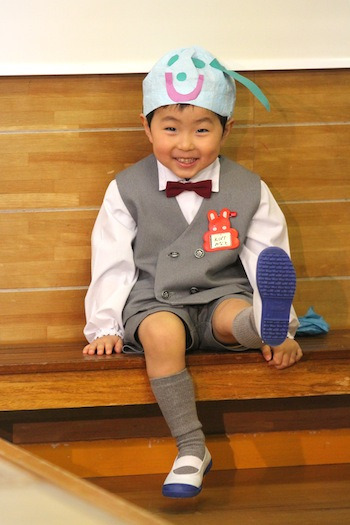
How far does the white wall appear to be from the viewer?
2145mm

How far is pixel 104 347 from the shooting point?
180 cm

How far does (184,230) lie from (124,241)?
0.16 meters

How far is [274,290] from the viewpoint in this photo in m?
1.45

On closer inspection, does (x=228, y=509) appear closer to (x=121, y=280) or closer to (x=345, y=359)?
(x=345, y=359)

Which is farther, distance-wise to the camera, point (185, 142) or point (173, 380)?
point (185, 142)

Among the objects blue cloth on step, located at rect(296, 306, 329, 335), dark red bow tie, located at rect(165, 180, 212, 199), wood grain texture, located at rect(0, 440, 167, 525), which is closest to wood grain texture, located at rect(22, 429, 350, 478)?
blue cloth on step, located at rect(296, 306, 329, 335)

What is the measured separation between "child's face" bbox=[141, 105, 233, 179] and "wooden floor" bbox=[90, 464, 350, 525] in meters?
0.78

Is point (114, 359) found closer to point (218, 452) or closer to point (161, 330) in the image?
point (161, 330)

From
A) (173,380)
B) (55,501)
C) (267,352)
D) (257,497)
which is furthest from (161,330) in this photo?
(55,501)

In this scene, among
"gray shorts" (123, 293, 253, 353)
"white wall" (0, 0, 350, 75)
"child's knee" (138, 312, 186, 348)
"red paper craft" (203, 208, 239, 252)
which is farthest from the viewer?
"white wall" (0, 0, 350, 75)

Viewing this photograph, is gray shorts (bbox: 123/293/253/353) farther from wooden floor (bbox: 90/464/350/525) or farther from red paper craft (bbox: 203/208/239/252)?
wooden floor (bbox: 90/464/350/525)

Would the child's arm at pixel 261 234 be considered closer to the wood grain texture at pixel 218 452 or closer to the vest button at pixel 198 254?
the vest button at pixel 198 254

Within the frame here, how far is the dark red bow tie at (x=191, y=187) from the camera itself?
1.88 metres

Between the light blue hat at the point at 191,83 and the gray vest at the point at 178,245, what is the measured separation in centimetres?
20
